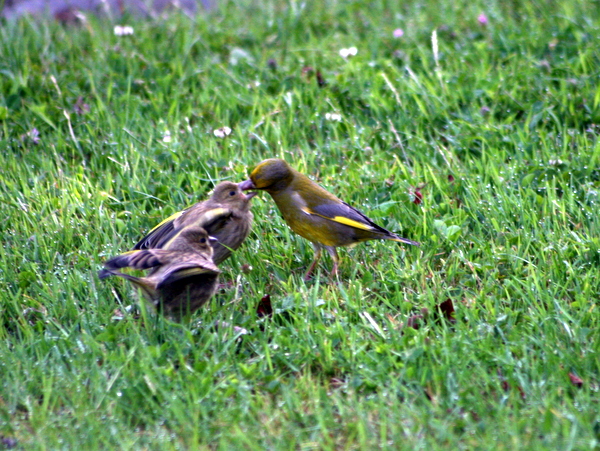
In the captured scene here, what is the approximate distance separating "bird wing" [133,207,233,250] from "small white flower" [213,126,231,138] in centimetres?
156

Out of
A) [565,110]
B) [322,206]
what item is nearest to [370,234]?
[322,206]

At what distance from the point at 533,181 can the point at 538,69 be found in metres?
1.81

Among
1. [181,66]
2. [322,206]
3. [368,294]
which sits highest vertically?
[181,66]

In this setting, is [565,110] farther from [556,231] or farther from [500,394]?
[500,394]

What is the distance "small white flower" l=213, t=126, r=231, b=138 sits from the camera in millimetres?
6484

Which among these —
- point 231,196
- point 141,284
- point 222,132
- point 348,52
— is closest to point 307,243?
point 231,196

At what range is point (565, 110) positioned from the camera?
6.50 meters

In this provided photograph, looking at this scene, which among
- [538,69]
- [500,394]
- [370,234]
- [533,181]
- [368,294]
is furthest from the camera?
[538,69]

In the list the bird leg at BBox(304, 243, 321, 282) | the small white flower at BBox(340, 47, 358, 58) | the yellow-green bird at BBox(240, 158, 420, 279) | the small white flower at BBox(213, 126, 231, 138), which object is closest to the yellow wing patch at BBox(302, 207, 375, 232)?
the yellow-green bird at BBox(240, 158, 420, 279)

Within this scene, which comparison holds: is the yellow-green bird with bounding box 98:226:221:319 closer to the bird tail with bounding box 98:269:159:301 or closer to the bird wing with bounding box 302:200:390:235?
the bird tail with bounding box 98:269:159:301

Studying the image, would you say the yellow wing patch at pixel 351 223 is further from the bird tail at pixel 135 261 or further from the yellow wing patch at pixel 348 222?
the bird tail at pixel 135 261

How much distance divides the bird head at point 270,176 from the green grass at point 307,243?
0.41 metres

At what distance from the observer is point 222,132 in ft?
21.4

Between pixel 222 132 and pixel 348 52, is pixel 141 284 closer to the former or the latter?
pixel 222 132
